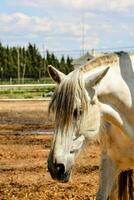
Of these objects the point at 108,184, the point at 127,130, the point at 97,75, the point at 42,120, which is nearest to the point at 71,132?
the point at 97,75

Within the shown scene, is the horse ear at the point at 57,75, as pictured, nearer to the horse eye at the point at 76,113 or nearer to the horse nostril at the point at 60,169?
the horse eye at the point at 76,113

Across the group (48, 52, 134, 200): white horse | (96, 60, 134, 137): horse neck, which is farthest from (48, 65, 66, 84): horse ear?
(96, 60, 134, 137): horse neck

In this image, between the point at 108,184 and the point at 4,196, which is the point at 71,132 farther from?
the point at 4,196

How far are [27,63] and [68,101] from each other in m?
67.3

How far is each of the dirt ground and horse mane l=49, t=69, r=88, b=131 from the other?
425 mm

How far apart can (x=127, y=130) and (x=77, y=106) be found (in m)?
0.88

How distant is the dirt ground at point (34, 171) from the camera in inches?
259

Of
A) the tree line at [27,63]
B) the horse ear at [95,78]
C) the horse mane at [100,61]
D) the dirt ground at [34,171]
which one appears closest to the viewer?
the horse ear at [95,78]

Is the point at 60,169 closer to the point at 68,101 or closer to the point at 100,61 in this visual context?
the point at 68,101

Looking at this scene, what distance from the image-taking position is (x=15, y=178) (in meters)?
7.58

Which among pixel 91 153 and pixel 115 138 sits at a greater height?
pixel 115 138

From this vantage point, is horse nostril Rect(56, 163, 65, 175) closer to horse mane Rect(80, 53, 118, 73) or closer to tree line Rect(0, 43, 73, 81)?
horse mane Rect(80, 53, 118, 73)

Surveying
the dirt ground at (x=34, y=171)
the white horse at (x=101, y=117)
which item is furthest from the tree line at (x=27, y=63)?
the white horse at (x=101, y=117)

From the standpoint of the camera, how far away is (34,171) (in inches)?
317
